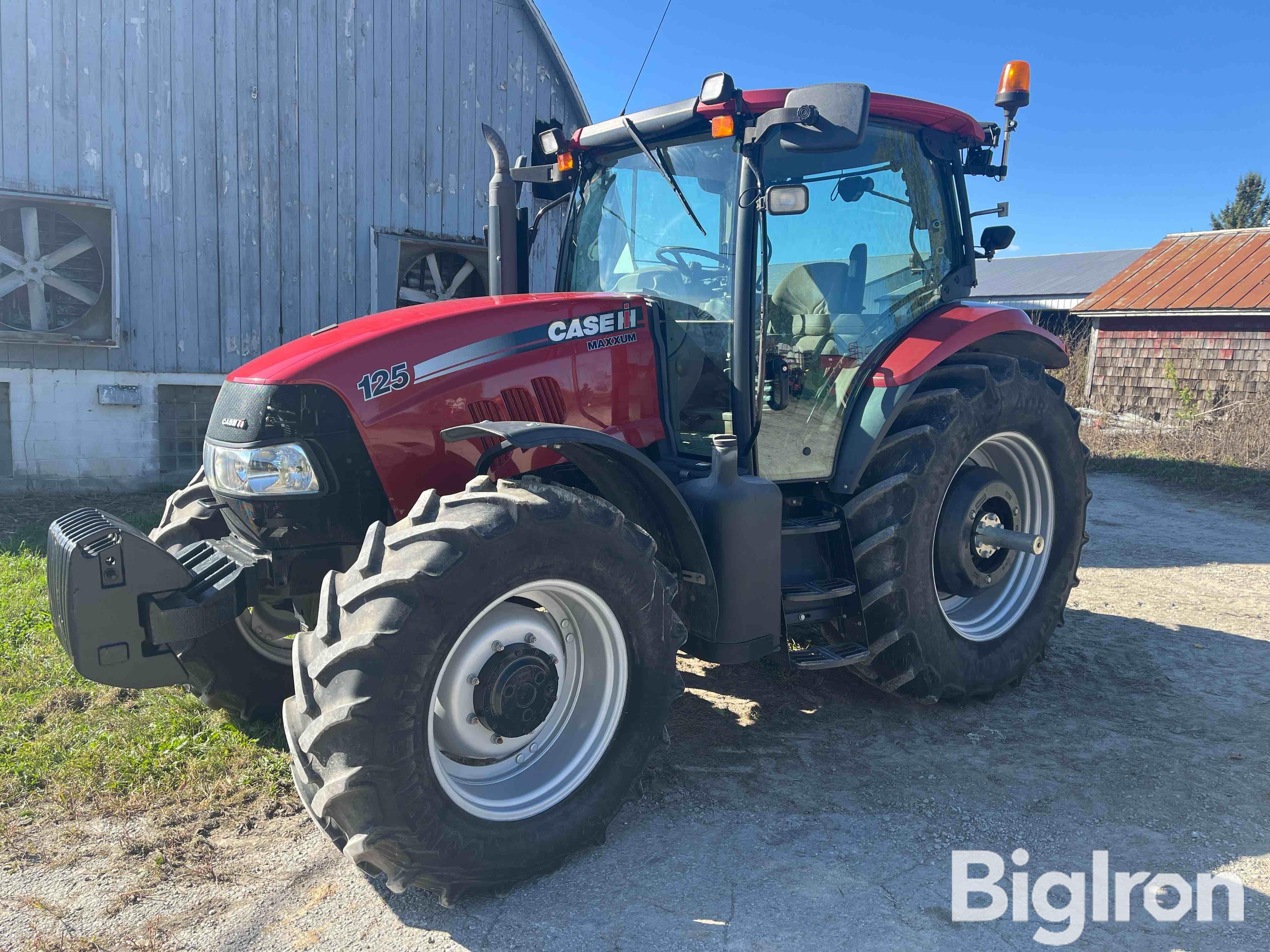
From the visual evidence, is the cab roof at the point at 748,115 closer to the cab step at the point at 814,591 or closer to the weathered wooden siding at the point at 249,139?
the cab step at the point at 814,591

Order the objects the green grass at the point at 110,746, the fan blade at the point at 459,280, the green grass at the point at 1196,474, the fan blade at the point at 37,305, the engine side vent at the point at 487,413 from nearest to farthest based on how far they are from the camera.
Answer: the engine side vent at the point at 487,413 → the green grass at the point at 110,746 → the fan blade at the point at 37,305 → the fan blade at the point at 459,280 → the green grass at the point at 1196,474

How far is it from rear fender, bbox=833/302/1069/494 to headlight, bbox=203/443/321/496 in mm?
1999

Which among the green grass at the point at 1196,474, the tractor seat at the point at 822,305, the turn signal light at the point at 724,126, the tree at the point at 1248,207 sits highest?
the tree at the point at 1248,207

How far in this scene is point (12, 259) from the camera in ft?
24.3

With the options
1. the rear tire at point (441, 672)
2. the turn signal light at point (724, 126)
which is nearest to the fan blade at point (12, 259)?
the turn signal light at point (724, 126)

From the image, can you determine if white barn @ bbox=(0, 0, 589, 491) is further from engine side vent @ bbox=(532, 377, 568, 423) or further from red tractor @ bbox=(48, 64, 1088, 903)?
engine side vent @ bbox=(532, 377, 568, 423)

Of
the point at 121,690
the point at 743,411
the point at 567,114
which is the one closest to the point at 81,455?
the point at 121,690

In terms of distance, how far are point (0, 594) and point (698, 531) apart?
420 centimetres

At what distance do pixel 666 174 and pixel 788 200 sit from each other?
534 millimetres

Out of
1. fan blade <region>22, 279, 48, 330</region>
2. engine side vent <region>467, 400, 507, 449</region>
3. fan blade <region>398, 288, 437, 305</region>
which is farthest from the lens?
fan blade <region>398, 288, 437, 305</region>

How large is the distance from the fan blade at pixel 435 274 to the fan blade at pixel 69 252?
2955 mm

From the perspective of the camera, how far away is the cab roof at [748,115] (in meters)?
3.37

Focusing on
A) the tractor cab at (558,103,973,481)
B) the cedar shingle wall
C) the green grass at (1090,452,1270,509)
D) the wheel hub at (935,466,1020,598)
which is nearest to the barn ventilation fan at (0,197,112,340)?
the tractor cab at (558,103,973,481)

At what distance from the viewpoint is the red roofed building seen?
1395 cm
